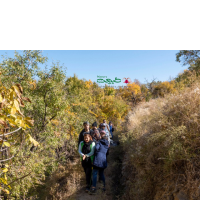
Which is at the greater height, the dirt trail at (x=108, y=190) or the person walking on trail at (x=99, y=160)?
the person walking on trail at (x=99, y=160)

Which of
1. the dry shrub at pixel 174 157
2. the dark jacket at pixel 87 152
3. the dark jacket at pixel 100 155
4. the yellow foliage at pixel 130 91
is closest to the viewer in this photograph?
the dry shrub at pixel 174 157

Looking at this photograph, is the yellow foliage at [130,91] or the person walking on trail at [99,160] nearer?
the person walking on trail at [99,160]

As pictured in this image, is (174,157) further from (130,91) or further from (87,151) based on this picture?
(130,91)

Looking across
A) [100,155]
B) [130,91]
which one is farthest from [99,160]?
[130,91]

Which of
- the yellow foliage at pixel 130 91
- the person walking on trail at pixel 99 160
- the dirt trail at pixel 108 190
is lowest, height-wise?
the dirt trail at pixel 108 190

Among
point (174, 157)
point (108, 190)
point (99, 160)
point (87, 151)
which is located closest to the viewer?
point (174, 157)

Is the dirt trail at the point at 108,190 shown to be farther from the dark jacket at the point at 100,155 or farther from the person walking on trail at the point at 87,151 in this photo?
the dark jacket at the point at 100,155

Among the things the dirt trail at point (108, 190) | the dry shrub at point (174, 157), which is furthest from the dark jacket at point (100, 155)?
the dry shrub at point (174, 157)

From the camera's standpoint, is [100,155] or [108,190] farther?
[108,190]

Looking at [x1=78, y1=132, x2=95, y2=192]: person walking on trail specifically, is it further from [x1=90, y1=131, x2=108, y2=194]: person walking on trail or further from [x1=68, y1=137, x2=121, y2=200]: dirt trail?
[x1=68, y1=137, x2=121, y2=200]: dirt trail

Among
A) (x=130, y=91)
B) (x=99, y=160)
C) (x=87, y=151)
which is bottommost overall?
(x=99, y=160)
